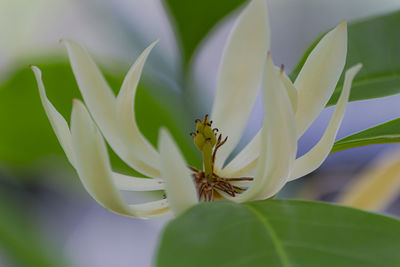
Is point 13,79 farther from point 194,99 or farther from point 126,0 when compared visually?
point 126,0

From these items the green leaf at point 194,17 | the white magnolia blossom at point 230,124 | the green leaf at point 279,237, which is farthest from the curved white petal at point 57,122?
the green leaf at point 194,17

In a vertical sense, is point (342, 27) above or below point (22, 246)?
above

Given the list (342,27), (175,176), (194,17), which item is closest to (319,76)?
(342,27)

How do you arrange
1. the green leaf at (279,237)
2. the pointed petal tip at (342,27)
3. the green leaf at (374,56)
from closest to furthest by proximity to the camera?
1. the green leaf at (279,237)
2. the pointed petal tip at (342,27)
3. the green leaf at (374,56)

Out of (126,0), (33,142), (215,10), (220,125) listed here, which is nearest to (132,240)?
(126,0)

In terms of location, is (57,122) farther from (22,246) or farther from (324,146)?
(22,246)

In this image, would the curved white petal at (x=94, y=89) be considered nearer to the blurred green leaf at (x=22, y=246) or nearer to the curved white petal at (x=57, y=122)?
the curved white petal at (x=57, y=122)
